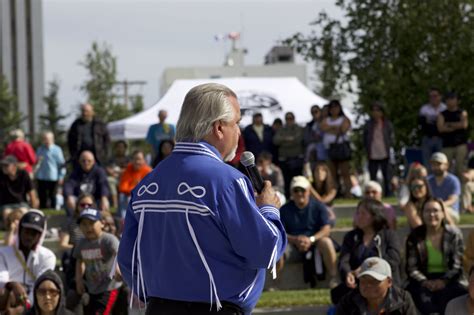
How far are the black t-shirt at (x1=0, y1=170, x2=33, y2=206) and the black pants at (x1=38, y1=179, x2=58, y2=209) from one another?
2.05 metres

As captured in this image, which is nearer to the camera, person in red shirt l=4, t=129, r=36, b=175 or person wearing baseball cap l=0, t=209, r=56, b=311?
person wearing baseball cap l=0, t=209, r=56, b=311

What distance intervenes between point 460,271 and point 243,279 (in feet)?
20.9

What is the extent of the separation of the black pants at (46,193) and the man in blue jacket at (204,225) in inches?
525

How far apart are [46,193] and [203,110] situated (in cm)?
1373

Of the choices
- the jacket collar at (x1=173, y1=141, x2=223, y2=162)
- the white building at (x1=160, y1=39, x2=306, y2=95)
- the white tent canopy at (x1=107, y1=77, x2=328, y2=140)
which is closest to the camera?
the jacket collar at (x1=173, y1=141, x2=223, y2=162)

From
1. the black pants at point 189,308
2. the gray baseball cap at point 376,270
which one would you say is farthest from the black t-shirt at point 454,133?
the black pants at point 189,308

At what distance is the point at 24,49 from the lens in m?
83.1

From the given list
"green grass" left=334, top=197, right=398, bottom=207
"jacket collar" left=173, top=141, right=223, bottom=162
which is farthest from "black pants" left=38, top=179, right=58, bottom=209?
"jacket collar" left=173, top=141, right=223, bottom=162

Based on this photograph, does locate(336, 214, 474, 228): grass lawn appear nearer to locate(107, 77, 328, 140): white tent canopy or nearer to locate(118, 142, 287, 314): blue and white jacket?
locate(107, 77, 328, 140): white tent canopy

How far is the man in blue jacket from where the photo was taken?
14.7 feet

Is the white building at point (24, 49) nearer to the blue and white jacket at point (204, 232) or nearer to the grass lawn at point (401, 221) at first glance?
the grass lawn at point (401, 221)

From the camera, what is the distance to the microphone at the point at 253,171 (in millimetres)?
4655

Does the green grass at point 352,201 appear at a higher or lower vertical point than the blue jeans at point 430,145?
lower

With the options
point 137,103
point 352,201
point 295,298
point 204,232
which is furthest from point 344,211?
point 137,103
